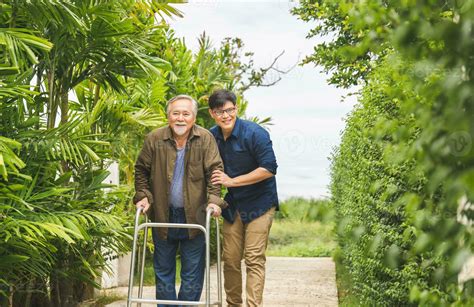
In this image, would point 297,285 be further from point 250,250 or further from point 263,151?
point 263,151

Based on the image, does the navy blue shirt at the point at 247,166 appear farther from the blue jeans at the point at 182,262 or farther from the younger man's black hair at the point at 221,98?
the blue jeans at the point at 182,262

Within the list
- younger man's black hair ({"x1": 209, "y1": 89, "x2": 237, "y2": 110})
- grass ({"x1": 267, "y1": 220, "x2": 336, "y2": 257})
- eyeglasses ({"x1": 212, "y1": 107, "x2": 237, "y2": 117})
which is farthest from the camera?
grass ({"x1": 267, "y1": 220, "x2": 336, "y2": 257})

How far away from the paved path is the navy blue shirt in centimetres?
271

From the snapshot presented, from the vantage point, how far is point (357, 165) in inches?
264

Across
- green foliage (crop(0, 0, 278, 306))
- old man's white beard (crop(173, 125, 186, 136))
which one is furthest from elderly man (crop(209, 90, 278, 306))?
green foliage (crop(0, 0, 278, 306))

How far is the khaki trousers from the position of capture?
6.26m

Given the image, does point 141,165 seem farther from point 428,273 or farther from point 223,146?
point 428,273

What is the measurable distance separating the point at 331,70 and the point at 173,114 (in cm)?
687

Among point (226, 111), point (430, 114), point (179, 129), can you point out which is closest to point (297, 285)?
point (226, 111)

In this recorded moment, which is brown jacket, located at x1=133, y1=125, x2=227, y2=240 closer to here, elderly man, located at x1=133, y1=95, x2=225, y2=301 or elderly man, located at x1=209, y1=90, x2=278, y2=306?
elderly man, located at x1=133, y1=95, x2=225, y2=301

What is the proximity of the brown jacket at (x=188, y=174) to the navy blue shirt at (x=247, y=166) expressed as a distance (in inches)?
14.7

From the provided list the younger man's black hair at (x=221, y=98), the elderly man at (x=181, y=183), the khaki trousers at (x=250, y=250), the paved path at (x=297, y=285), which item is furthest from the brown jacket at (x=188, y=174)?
the paved path at (x=297, y=285)

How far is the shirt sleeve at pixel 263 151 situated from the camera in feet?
20.1

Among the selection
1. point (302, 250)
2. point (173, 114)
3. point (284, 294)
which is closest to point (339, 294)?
point (284, 294)
